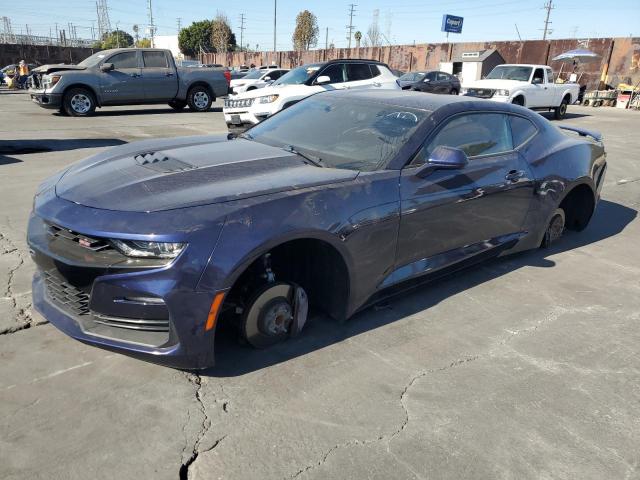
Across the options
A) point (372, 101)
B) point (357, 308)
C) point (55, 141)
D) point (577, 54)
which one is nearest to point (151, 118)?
point (55, 141)

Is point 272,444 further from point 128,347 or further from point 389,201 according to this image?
point 389,201

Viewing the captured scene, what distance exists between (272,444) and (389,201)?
157cm

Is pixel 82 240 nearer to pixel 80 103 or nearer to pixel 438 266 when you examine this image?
pixel 438 266

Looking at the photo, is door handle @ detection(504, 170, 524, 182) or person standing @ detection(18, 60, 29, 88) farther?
person standing @ detection(18, 60, 29, 88)

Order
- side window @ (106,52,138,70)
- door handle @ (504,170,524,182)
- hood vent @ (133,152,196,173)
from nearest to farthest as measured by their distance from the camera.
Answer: hood vent @ (133,152,196,173) → door handle @ (504,170,524,182) → side window @ (106,52,138,70)

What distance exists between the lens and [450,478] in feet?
7.14

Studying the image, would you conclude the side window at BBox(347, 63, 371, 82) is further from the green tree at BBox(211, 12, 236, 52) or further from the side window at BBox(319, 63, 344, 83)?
the green tree at BBox(211, 12, 236, 52)

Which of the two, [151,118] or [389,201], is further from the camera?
[151,118]

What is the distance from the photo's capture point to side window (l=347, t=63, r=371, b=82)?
12.6 m

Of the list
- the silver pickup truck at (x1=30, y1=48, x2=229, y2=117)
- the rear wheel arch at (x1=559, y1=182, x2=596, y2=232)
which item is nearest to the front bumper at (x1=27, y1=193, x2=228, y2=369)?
the rear wheel arch at (x1=559, y1=182, x2=596, y2=232)

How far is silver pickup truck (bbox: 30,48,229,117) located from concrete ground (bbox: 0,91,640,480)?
11.4m

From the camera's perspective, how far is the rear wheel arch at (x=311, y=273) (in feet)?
9.42

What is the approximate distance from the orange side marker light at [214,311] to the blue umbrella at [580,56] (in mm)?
29557

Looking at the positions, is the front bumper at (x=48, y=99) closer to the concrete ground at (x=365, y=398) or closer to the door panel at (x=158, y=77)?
the door panel at (x=158, y=77)
